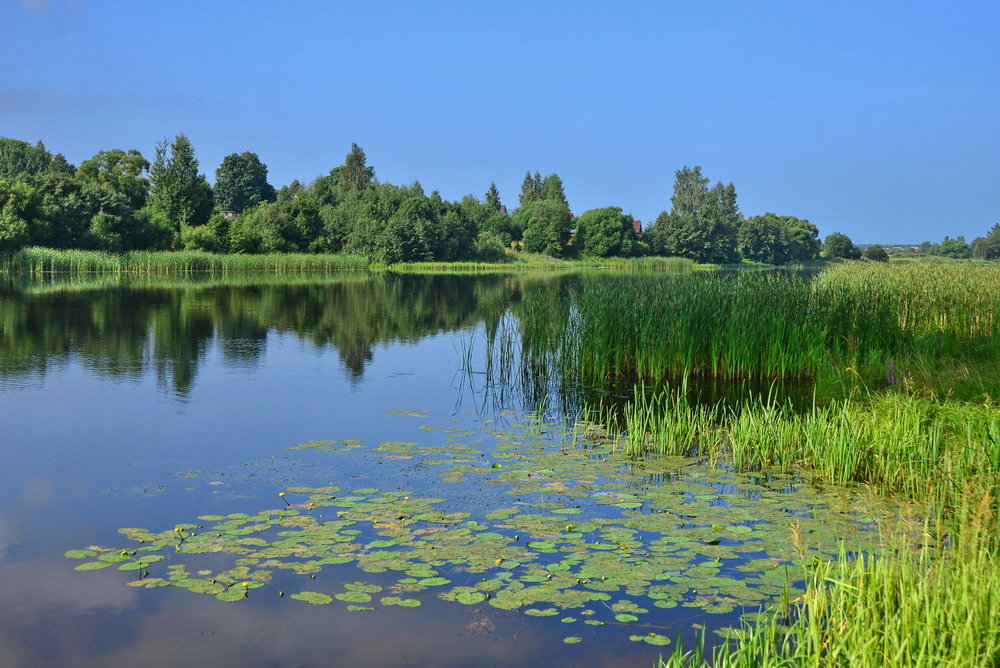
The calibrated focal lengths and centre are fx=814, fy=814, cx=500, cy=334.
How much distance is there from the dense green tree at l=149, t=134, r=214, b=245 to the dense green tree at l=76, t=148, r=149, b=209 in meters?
1.92

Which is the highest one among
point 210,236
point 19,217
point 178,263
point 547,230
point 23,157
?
point 23,157

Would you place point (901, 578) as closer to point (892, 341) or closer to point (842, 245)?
point (892, 341)

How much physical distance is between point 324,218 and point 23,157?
37323mm

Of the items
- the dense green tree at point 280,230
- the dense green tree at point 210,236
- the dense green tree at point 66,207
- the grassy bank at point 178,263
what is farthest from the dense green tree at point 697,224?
the dense green tree at point 66,207

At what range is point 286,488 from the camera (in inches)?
348

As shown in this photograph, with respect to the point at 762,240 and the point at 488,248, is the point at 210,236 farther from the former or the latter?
the point at 762,240

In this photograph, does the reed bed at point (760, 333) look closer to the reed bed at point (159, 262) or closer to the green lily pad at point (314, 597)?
the green lily pad at point (314, 597)

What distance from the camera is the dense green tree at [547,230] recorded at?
107725mm

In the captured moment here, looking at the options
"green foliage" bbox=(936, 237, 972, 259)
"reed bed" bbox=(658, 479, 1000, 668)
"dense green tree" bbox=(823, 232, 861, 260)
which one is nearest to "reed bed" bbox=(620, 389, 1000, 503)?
"reed bed" bbox=(658, 479, 1000, 668)

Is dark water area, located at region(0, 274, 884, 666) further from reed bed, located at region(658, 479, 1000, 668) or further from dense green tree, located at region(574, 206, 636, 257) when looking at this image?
dense green tree, located at region(574, 206, 636, 257)

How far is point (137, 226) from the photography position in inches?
2640

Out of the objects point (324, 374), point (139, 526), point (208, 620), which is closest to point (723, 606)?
point (208, 620)

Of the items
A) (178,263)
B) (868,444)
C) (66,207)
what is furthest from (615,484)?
(66,207)

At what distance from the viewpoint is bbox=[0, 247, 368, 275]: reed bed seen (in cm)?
5578
